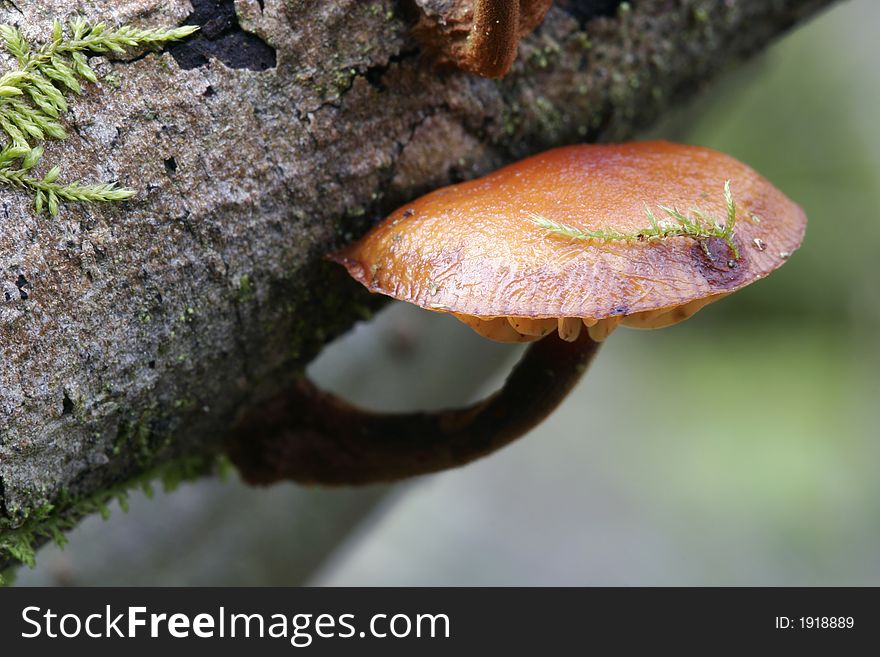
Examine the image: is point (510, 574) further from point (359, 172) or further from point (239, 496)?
point (359, 172)

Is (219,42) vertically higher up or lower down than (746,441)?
higher up

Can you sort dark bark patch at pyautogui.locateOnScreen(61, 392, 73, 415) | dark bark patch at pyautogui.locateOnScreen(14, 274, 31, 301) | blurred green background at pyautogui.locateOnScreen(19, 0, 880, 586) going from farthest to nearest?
blurred green background at pyautogui.locateOnScreen(19, 0, 880, 586)
dark bark patch at pyautogui.locateOnScreen(61, 392, 73, 415)
dark bark patch at pyautogui.locateOnScreen(14, 274, 31, 301)

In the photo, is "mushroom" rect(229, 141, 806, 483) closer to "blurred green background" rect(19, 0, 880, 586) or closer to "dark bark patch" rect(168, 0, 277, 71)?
"dark bark patch" rect(168, 0, 277, 71)

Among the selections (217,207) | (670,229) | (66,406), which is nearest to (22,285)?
(66,406)

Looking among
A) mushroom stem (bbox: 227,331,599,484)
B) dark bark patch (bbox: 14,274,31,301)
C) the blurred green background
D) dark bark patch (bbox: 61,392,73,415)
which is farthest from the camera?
the blurred green background

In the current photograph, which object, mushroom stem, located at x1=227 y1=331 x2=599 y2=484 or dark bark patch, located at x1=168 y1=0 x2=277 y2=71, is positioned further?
mushroom stem, located at x1=227 y1=331 x2=599 y2=484

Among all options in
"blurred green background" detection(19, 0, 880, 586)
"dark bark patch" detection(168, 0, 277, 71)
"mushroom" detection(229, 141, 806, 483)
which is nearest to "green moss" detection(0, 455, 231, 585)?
"mushroom" detection(229, 141, 806, 483)

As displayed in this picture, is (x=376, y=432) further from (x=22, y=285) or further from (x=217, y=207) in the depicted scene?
(x=22, y=285)
